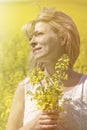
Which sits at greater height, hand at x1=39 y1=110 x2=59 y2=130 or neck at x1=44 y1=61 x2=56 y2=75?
neck at x1=44 y1=61 x2=56 y2=75

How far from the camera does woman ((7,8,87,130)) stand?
212cm

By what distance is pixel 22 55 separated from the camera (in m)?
2.26

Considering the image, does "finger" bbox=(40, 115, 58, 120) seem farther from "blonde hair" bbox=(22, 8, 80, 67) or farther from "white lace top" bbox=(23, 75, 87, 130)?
"blonde hair" bbox=(22, 8, 80, 67)

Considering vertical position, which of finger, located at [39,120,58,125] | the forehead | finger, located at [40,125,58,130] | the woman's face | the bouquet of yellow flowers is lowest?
finger, located at [40,125,58,130]

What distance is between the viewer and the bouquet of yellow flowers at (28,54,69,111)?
81.4 inches

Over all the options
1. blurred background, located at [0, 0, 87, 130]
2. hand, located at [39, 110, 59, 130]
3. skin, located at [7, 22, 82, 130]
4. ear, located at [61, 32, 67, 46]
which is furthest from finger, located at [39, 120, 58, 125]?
ear, located at [61, 32, 67, 46]

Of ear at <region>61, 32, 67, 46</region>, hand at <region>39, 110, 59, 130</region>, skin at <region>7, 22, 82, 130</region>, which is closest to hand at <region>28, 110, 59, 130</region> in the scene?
hand at <region>39, 110, 59, 130</region>

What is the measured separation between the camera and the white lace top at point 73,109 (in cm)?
211

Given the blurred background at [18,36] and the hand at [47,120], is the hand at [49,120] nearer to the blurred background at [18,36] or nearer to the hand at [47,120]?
the hand at [47,120]

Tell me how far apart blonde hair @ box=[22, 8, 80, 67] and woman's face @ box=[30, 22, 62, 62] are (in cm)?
3

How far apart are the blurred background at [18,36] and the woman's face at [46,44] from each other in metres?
0.07

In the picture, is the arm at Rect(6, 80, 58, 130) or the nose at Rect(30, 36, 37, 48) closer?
the arm at Rect(6, 80, 58, 130)

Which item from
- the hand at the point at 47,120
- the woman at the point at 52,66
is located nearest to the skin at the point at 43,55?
the woman at the point at 52,66

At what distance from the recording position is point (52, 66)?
222 centimetres
